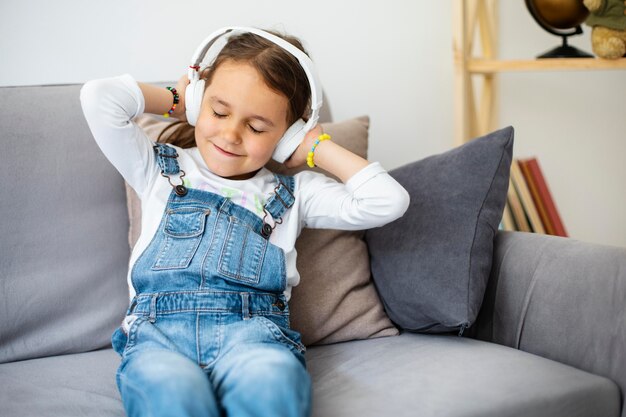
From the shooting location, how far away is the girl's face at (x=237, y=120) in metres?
1.32

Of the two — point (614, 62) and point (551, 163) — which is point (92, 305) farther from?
point (551, 163)

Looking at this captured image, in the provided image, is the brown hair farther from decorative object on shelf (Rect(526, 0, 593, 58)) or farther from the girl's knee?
decorative object on shelf (Rect(526, 0, 593, 58))

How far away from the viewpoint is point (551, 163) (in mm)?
2635

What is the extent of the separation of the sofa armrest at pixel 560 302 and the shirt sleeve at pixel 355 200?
0.28 m

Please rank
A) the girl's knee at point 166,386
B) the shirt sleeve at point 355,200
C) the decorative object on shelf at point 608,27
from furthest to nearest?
the decorative object on shelf at point 608,27, the shirt sleeve at point 355,200, the girl's knee at point 166,386

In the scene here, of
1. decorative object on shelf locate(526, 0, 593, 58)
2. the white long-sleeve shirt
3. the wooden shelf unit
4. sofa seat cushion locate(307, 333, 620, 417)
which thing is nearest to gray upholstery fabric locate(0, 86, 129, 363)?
the white long-sleeve shirt

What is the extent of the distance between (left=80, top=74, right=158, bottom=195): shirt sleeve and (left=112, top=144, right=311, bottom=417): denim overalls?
0.04 m

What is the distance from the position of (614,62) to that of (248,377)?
1.48 metres

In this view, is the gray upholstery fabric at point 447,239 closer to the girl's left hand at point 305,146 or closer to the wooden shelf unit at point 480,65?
the girl's left hand at point 305,146

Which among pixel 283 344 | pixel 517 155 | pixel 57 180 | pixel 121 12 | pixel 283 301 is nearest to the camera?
pixel 283 344

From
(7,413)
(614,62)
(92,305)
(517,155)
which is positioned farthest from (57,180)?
(517,155)

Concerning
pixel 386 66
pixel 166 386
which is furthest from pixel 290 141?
pixel 386 66

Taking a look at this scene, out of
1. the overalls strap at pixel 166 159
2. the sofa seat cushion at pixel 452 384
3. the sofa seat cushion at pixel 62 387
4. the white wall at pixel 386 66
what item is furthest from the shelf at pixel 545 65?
the sofa seat cushion at pixel 62 387

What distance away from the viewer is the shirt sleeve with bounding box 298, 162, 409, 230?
4.46ft
